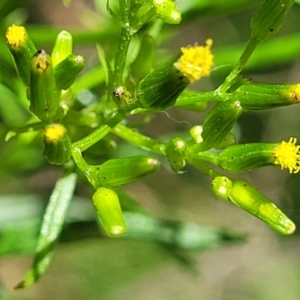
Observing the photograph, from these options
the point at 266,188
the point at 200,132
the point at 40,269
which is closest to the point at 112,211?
the point at 200,132

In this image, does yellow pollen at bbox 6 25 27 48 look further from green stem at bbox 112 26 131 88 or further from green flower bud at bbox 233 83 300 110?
green flower bud at bbox 233 83 300 110

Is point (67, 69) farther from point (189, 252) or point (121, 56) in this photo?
point (189, 252)

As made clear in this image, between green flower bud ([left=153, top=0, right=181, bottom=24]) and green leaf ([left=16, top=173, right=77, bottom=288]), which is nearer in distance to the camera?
→ green flower bud ([left=153, top=0, right=181, bottom=24])

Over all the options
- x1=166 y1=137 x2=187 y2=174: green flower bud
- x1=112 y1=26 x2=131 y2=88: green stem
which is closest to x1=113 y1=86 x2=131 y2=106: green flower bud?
x1=112 y1=26 x2=131 y2=88: green stem

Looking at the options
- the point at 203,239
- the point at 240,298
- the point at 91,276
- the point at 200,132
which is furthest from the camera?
the point at 240,298

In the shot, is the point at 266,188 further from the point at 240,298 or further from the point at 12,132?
the point at 12,132

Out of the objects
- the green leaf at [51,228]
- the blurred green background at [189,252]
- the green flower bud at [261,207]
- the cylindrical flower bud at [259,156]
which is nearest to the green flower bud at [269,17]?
the cylindrical flower bud at [259,156]

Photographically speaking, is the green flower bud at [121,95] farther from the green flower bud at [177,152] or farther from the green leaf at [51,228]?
the green leaf at [51,228]
